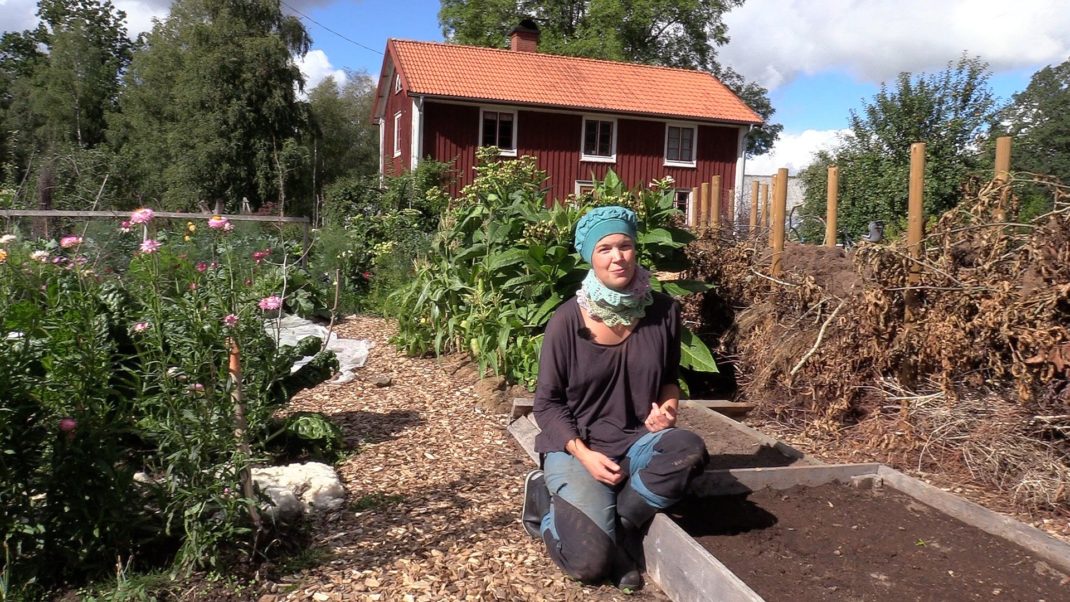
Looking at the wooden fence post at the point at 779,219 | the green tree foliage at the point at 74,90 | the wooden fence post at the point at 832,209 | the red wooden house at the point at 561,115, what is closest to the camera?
the wooden fence post at the point at 779,219

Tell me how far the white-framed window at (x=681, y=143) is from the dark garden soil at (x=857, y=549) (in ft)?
74.3

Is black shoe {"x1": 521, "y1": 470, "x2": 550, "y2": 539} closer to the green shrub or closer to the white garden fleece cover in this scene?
the green shrub

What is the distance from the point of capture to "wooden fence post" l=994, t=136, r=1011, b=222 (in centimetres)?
378

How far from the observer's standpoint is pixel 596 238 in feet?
9.49

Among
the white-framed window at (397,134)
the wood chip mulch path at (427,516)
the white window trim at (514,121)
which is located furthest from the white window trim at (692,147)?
the wood chip mulch path at (427,516)

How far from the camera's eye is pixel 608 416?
2953 millimetres

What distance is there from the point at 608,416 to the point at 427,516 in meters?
0.93

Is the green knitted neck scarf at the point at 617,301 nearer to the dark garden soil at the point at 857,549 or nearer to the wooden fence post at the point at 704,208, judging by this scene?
the dark garden soil at the point at 857,549

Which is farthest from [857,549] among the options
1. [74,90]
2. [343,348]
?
[74,90]

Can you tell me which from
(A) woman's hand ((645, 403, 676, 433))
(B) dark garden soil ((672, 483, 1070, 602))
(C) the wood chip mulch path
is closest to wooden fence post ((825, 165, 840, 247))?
(B) dark garden soil ((672, 483, 1070, 602))

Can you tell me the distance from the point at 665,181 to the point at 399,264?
4.70 meters

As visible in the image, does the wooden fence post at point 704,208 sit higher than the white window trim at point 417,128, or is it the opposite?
the white window trim at point 417,128

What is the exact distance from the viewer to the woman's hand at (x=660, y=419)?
9.30 feet

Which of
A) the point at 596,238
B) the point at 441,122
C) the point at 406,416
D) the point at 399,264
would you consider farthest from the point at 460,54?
the point at 596,238
